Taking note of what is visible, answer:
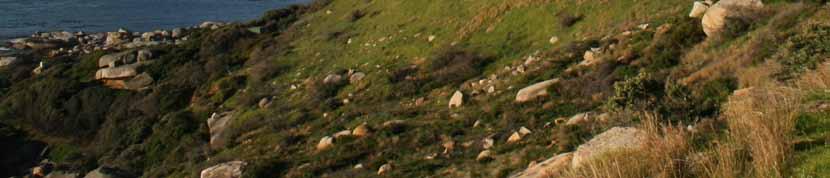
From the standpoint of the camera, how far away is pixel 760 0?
1953 centimetres

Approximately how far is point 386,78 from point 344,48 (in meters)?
9.09

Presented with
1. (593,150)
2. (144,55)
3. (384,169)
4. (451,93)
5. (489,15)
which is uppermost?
(593,150)

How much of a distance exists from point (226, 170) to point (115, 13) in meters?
63.2

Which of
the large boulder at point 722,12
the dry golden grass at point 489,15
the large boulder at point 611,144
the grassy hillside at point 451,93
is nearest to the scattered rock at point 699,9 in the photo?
the grassy hillside at point 451,93

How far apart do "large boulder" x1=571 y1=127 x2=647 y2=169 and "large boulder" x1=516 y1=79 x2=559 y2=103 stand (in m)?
7.81

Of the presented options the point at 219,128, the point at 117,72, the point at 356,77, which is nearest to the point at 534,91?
the point at 356,77

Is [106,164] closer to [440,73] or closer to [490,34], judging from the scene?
[440,73]

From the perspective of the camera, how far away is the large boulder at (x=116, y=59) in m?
44.0

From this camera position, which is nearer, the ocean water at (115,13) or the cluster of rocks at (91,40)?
the cluster of rocks at (91,40)

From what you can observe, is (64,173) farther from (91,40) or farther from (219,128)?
(91,40)

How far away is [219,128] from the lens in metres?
29.4

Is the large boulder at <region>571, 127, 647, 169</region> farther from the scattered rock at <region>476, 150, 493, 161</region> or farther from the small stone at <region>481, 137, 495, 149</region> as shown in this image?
the small stone at <region>481, 137, 495, 149</region>

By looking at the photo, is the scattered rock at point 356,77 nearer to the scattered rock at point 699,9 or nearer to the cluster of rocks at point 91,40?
the scattered rock at point 699,9

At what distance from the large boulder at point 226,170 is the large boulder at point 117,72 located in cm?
2398
